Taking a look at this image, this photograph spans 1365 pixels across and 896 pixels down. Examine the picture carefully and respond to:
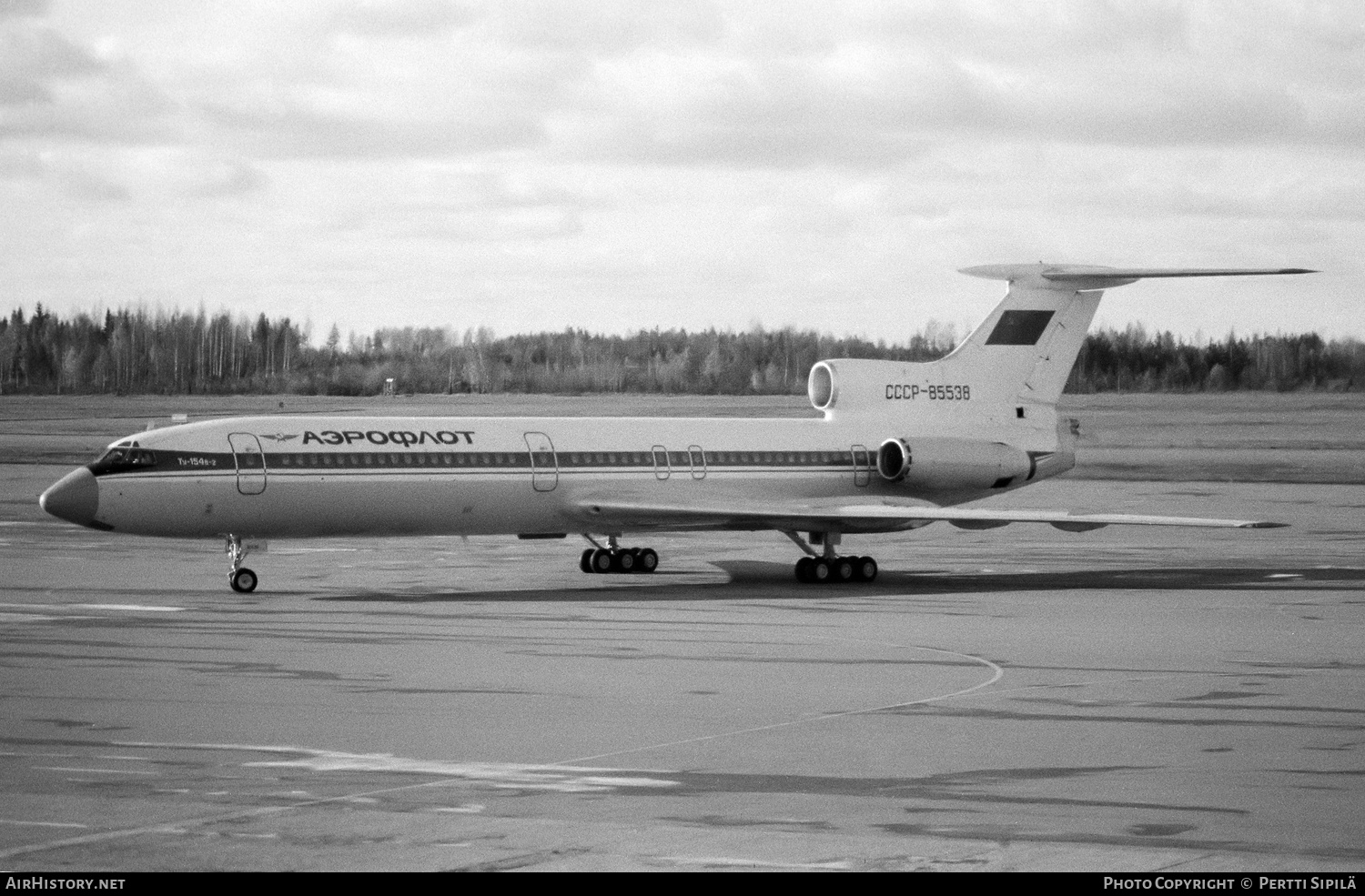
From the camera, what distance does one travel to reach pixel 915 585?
34.7m

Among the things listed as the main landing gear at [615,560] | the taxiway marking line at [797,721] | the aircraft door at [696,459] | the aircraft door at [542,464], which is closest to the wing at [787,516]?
the aircraft door at [542,464]

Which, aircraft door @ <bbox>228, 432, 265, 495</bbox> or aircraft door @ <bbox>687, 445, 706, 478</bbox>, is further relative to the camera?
aircraft door @ <bbox>687, 445, 706, 478</bbox>

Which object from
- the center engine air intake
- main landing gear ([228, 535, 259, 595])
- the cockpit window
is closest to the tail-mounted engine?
the center engine air intake

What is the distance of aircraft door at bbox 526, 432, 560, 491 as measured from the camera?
3425 cm

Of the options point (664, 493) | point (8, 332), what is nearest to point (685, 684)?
point (664, 493)

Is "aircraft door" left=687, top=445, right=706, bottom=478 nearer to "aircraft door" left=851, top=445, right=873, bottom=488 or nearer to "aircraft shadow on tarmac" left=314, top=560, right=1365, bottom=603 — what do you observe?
"aircraft shadow on tarmac" left=314, top=560, right=1365, bottom=603

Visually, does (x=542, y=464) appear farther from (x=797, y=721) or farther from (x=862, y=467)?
(x=797, y=721)

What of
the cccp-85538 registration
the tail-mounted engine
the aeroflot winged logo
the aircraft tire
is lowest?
the aircraft tire

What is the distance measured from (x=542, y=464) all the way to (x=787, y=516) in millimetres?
4492

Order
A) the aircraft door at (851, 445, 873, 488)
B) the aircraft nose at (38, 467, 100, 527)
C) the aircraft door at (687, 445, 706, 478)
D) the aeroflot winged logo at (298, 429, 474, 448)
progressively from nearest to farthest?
1. the aircraft nose at (38, 467, 100, 527)
2. the aeroflot winged logo at (298, 429, 474, 448)
3. the aircraft door at (687, 445, 706, 478)
4. the aircraft door at (851, 445, 873, 488)

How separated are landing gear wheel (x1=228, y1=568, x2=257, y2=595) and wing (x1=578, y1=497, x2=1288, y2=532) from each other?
610cm

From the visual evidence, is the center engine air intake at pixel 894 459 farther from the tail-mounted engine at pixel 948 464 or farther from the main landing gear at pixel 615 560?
the main landing gear at pixel 615 560

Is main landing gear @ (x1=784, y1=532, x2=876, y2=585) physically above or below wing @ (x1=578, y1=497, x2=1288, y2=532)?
below

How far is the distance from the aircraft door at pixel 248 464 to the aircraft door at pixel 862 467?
1182 cm
